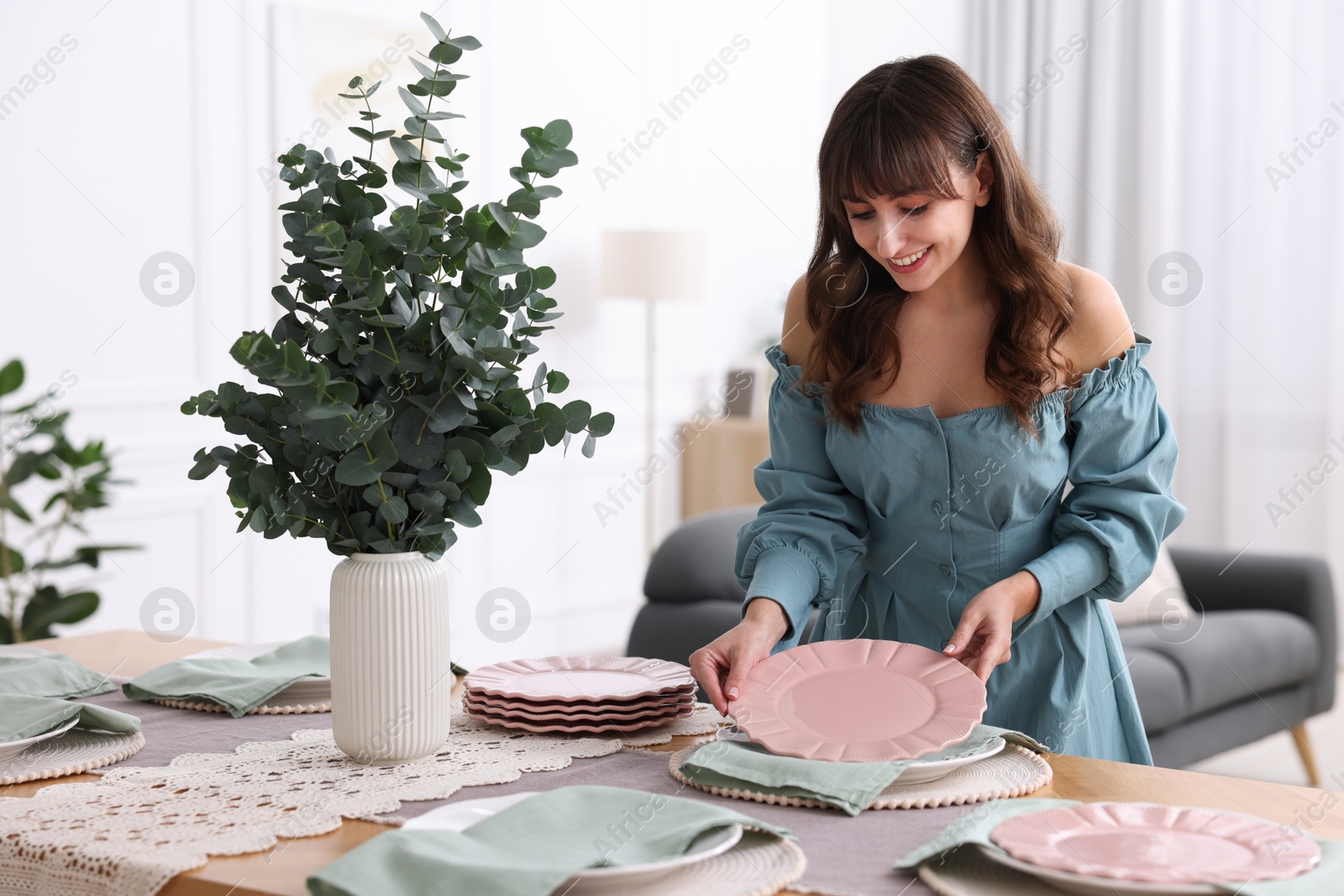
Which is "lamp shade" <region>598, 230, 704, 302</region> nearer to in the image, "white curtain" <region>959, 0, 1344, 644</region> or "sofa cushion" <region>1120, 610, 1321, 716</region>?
"white curtain" <region>959, 0, 1344, 644</region>

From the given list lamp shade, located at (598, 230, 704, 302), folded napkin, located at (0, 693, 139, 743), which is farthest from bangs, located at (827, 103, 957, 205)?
lamp shade, located at (598, 230, 704, 302)

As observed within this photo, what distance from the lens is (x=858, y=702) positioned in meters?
1.14

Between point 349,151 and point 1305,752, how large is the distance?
3.40m

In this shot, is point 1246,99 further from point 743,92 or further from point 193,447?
point 193,447

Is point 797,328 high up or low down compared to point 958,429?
up

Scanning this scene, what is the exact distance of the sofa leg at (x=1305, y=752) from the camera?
3609mm

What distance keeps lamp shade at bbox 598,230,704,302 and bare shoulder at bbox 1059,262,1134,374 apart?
3358 millimetres

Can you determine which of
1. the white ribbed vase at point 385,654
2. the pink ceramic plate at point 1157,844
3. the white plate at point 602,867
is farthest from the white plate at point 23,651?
the pink ceramic plate at point 1157,844

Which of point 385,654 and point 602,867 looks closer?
point 602,867

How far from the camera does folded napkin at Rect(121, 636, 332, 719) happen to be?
4.41 feet

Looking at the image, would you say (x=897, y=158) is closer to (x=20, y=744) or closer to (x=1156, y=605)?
(x=20, y=744)

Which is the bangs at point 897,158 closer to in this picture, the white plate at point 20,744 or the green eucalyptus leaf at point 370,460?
the green eucalyptus leaf at point 370,460

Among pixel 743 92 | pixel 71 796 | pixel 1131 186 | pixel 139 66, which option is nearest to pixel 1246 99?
pixel 1131 186

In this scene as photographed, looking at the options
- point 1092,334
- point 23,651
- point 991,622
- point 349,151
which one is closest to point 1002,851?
point 991,622
